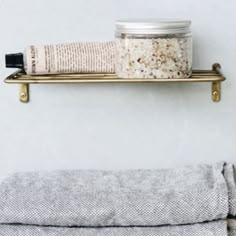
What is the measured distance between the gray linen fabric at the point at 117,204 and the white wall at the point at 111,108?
4.8 inches

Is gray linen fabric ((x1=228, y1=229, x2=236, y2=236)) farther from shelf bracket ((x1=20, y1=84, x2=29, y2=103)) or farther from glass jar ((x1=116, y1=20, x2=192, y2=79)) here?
shelf bracket ((x1=20, y1=84, x2=29, y2=103))

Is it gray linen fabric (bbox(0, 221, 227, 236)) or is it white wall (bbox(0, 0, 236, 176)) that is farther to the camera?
white wall (bbox(0, 0, 236, 176))

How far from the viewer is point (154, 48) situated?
0.77 meters

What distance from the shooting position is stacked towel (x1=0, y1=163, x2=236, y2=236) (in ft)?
2.44

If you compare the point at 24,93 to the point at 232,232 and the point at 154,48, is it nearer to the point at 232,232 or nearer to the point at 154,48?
the point at 154,48

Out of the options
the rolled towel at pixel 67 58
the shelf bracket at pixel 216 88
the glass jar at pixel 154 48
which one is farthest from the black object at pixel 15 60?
the shelf bracket at pixel 216 88

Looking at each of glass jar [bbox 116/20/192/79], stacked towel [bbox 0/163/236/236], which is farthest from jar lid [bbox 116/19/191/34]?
stacked towel [bbox 0/163/236/236]

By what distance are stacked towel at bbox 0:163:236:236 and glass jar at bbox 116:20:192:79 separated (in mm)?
153

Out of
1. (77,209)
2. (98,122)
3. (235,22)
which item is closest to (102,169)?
(98,122)

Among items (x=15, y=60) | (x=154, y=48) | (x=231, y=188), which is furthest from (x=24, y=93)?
(x=231, y=188)

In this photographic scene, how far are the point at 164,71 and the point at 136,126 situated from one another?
0.51 ft

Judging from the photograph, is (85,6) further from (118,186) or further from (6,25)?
(118,186)

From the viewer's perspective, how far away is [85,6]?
0.88 m

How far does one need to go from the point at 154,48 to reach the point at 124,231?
23 cm
